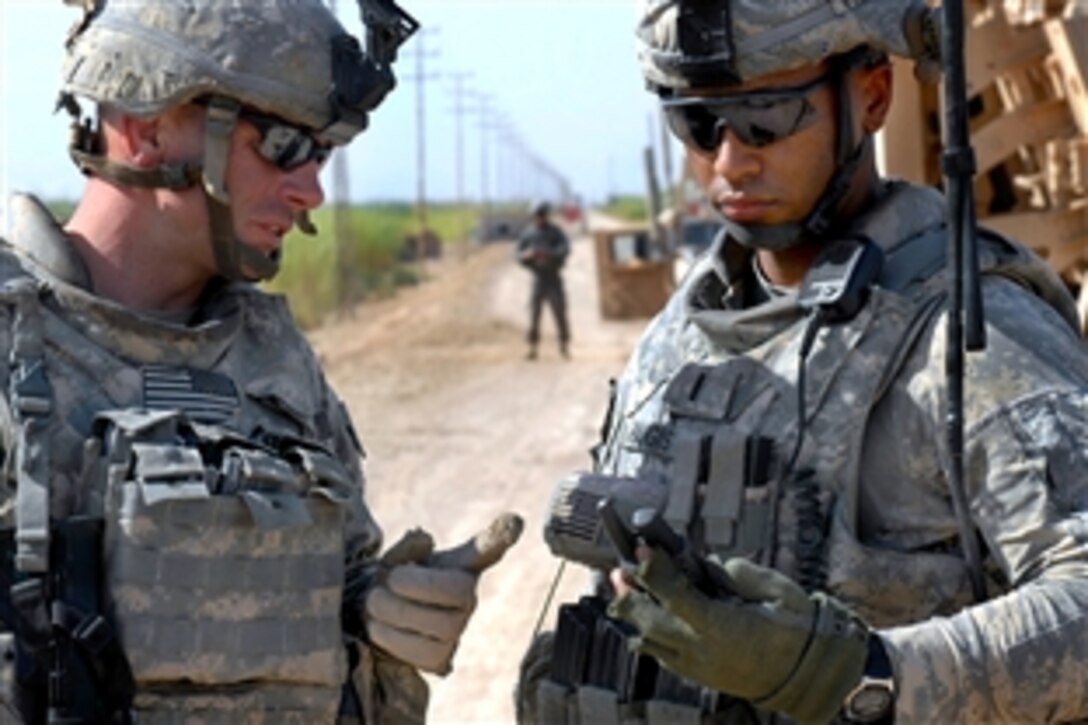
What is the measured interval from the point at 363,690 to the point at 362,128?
3.39 ft

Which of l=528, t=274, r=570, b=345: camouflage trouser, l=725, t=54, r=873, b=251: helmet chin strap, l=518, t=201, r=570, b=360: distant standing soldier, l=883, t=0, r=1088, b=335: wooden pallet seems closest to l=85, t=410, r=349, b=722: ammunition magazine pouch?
l=725, t=54, r=873, b=251: helmet chin strap

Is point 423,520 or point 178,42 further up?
point 178,42

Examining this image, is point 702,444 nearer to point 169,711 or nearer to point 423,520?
point 169,711

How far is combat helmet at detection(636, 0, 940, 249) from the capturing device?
3.67 meters

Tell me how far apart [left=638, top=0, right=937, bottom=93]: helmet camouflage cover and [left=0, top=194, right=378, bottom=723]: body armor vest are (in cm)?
95

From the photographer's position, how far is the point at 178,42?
3.94m

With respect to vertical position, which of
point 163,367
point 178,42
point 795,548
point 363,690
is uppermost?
point 178,42

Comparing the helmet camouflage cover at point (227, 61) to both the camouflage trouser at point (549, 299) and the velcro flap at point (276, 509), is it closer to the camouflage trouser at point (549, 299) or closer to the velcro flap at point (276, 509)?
the velcro flap at point (276, 509)

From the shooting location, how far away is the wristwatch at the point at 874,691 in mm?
3139

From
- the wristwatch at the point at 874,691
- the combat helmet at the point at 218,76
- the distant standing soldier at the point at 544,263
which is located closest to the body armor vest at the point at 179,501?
the combat helmet at the point at 218,76

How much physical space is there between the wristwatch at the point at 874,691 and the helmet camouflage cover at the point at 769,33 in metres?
1.03

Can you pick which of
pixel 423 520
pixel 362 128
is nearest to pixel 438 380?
pixel 423 520

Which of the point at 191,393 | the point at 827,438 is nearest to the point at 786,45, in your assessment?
the point at 827,438

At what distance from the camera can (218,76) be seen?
3.92 m
